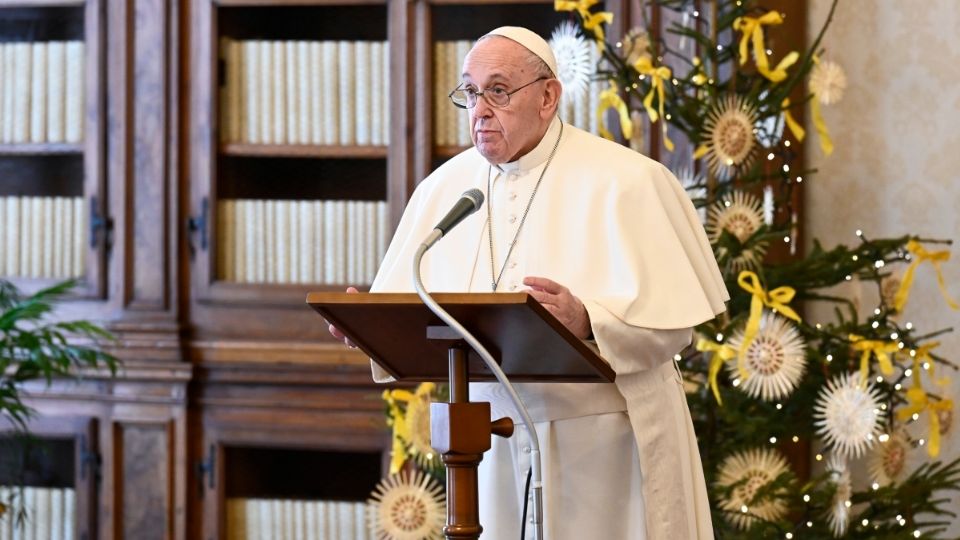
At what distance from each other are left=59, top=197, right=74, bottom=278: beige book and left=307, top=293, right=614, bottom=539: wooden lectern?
290 centimetres

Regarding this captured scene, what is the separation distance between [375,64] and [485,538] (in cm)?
236

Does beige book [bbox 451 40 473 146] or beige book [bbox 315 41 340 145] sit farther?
beige book [bbox 315 41 340 145]

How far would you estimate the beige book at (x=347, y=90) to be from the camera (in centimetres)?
500

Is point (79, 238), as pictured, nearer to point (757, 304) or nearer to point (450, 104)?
point (450, 104)

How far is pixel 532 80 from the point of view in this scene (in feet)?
9.57

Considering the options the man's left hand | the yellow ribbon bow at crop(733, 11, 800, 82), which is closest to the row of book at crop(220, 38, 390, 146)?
the yellow ribbon bow at crop(733, 11, 800, 82)

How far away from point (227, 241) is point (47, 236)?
67 centimetres

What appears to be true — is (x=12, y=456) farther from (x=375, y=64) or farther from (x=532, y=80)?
(x=532, y=80)

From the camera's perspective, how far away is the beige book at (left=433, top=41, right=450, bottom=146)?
4.93 metres

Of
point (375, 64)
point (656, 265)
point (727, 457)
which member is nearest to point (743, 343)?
point (727, 457)

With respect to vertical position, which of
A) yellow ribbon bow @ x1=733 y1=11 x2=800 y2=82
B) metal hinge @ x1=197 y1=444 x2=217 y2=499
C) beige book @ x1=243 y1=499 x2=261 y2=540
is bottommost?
beige book @ x1=243 y1=499 x2=261 y2=540

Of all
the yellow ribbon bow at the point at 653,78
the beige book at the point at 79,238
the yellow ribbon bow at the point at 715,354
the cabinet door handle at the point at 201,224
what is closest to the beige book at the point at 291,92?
the cabinet door handle at the point at 201,224

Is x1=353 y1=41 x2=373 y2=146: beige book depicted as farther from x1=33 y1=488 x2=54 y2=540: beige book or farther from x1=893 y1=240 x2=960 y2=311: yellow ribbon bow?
x1=893 y1=240 x2=960 y2=311: yellow ribbon bow

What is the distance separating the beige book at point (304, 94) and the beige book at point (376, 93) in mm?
222
